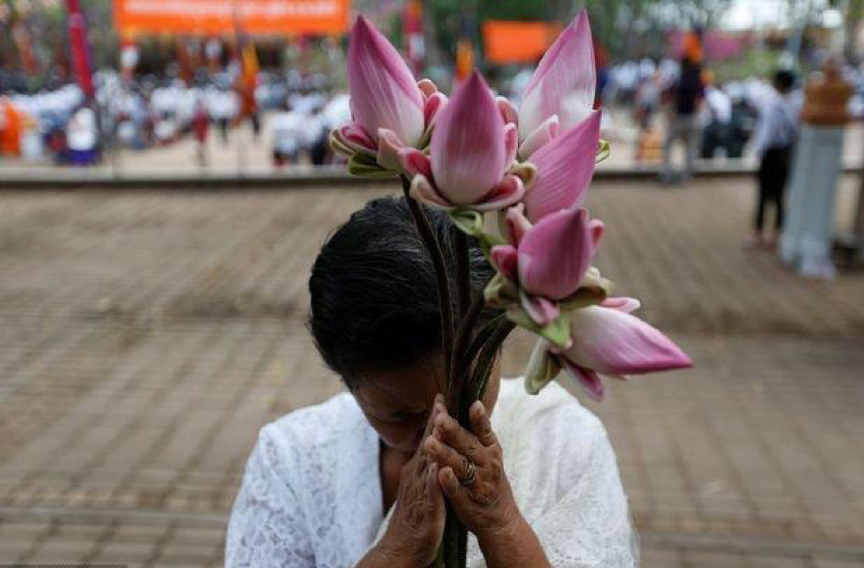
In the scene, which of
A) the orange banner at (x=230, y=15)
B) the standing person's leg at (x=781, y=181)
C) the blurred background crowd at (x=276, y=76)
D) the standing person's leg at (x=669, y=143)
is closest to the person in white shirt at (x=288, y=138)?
the blurred background crowd at (x=276, y=76)

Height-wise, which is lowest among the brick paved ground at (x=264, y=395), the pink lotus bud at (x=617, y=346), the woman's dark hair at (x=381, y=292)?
the brick paved ground at (x=264, y=395)

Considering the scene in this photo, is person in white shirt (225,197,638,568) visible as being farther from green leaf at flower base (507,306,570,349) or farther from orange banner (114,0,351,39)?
orange banner (114,0,351,39)

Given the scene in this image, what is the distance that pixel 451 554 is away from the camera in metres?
0.86

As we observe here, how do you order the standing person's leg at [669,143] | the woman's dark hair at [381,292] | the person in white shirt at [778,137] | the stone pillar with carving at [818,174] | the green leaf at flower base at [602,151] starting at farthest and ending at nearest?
the standing person's leg at [669,143], the person in white shirt at [778,137], the stone pillar with carving at [818,174], the woman's dark hair at [381,292], the green leaf at flower base at [602,151]

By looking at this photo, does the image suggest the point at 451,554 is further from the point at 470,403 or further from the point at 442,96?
the point at 442,96

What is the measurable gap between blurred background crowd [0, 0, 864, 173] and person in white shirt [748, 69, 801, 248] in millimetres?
210

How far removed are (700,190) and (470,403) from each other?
9876 millimetres

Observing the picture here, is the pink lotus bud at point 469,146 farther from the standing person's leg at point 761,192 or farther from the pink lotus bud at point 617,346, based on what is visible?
the standing person's leg at point 761,192

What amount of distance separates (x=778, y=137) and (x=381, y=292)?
260 inches

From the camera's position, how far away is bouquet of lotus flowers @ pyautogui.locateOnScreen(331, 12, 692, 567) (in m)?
0.59

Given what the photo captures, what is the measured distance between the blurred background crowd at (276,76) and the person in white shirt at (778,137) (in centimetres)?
21

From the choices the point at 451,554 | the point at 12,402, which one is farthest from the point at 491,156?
the point at 12,402

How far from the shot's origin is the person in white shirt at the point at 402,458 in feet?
2.75

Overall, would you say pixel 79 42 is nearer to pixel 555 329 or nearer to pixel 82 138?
pixel 82 138
